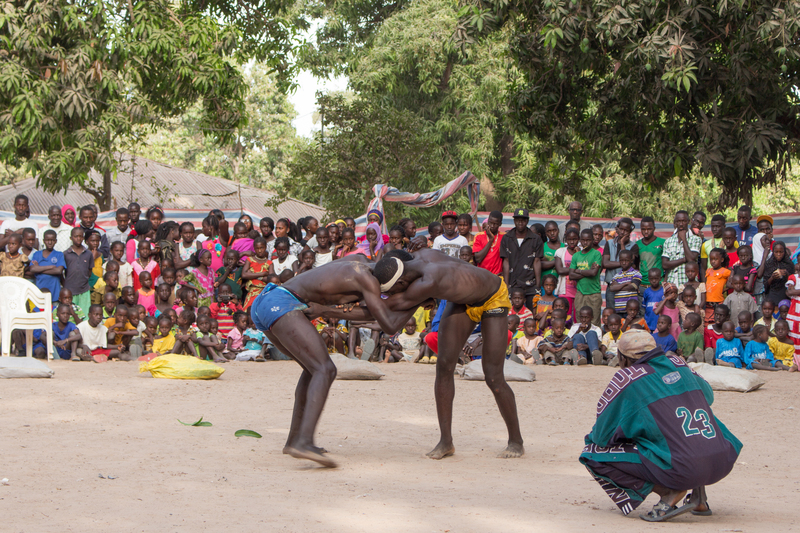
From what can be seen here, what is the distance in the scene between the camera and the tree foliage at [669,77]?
29.6ft

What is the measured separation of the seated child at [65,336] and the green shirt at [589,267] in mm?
7000

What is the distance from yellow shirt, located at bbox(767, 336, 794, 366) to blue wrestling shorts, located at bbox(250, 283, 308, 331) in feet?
24.4

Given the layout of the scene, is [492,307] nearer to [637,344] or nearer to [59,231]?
[637,344]

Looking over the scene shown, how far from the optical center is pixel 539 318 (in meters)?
12.1

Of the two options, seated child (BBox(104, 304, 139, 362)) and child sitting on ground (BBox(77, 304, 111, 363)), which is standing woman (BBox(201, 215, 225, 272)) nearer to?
seated child (BBox(104, 304, 139, 362))

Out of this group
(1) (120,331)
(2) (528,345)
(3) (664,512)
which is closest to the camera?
(3) (664,512)

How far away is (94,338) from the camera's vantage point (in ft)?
37.6

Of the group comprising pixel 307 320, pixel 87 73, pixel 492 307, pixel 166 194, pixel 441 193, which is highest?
pixel 87 73

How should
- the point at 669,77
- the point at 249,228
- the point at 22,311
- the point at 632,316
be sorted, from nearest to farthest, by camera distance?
1. the point at 669,77
2. the point at 22,311
3. the point at 632,316
4. the point at 249,228

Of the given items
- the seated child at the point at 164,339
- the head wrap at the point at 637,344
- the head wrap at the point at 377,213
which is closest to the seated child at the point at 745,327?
the head wrap at the point at 377,213

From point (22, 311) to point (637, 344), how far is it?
8.98 meters

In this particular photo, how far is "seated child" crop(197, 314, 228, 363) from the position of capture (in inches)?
452

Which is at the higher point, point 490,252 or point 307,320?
point 490,252

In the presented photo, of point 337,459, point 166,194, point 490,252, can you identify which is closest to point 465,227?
point 490,252
